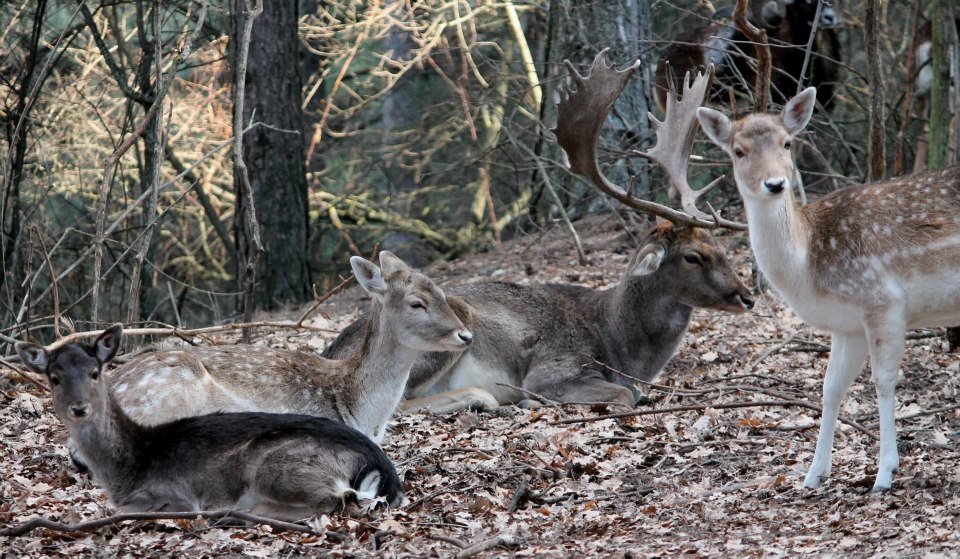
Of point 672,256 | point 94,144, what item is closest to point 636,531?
point 672,256

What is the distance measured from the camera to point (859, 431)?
307 inches

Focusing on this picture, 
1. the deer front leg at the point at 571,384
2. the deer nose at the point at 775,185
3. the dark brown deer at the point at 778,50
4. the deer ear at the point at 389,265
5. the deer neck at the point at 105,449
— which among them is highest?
the dark brown deer at the point at 778,50

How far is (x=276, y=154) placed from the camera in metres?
15.5

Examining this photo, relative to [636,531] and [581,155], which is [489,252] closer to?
[581,155]

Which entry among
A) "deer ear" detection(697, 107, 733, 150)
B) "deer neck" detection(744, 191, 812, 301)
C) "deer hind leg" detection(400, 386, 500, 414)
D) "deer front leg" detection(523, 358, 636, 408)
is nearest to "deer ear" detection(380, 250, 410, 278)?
"deer hind leg" detection(400, 386, 500, 414)

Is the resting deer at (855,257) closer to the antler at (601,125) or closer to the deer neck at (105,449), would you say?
the antler at (601,125)

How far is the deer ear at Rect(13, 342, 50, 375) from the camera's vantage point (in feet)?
21.9

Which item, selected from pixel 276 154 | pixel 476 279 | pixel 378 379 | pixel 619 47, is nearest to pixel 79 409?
pixel 378 379

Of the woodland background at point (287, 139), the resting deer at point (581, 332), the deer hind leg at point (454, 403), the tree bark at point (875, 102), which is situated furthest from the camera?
the woodland background at point (287, 139)

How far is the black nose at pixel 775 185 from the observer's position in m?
6.45

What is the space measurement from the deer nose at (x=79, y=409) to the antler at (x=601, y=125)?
4.03m

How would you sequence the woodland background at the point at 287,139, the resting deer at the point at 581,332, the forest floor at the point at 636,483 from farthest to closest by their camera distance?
the woodland background at the point at 287,139
the resting deer at the point at 581,332
the forest floor at the point at 636,483

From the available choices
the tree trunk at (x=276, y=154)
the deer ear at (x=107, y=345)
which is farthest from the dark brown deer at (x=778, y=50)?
the deer ear at (x=107, y=345)

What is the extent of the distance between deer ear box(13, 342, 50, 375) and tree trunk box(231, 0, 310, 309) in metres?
8.48
